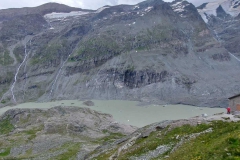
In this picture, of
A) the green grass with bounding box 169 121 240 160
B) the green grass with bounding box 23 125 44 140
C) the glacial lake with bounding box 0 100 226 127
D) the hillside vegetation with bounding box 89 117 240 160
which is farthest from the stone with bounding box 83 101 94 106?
the green grass with bounding box 169 121 240 160

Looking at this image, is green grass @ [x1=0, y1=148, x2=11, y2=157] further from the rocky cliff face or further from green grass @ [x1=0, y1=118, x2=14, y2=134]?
the rocky cliff face

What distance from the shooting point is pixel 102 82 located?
170000 millimetres

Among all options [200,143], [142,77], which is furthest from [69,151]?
[142,77]

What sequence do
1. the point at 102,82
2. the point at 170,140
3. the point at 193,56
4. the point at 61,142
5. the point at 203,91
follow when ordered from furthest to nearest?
the point at 193,56
the point at 102,82
the point at 203,91
the point at 61,142
the point at 170,140

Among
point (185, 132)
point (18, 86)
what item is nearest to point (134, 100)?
point (18, 86)

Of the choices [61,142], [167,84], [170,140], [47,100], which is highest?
[170,140]

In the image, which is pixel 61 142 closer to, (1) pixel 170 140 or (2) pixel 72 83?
(1) pixel 170 140

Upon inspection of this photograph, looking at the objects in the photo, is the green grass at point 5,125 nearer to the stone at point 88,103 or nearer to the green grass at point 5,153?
the green grass at point 5,153

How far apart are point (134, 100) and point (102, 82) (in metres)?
29.7

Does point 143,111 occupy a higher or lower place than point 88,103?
higher

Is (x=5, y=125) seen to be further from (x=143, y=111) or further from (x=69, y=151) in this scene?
(x=143, y=111)

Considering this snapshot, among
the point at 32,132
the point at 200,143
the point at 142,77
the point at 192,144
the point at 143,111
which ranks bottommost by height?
the point at 143,111

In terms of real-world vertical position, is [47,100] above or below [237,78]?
below

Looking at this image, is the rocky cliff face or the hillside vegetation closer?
the hillside vegetation
